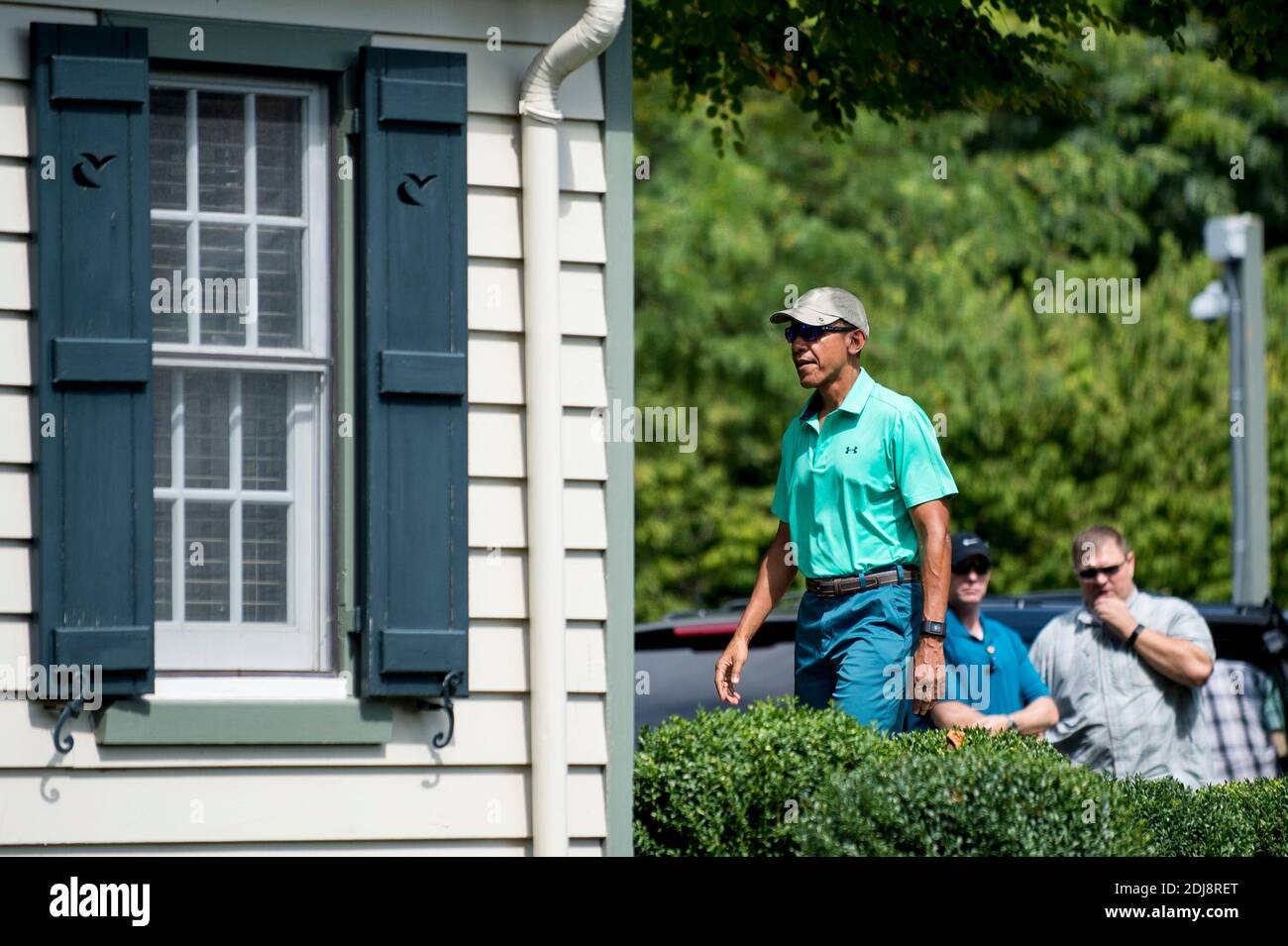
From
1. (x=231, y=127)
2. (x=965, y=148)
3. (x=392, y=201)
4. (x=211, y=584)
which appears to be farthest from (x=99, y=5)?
(x=965, y=148)

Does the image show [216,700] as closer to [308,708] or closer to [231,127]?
[308,708]

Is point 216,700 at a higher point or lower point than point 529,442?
lower

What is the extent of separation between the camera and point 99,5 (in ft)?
20.6

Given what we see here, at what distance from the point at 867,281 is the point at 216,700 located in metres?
15.3

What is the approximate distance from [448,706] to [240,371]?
1.25 meters

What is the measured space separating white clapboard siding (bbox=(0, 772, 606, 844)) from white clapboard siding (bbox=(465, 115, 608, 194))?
1.89m

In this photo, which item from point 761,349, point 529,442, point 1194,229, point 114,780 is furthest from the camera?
point 1194,229

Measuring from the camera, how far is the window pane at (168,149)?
21.2 feet

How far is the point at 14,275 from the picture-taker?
615 cm

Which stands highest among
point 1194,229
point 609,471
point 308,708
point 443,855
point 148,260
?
point 1194,229

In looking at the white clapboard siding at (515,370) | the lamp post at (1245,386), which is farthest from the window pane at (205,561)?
the lamp post at (1245,386)

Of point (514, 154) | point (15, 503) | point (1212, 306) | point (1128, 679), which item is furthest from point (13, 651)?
point (1212, 306)

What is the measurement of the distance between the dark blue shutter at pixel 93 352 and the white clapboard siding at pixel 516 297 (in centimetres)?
104

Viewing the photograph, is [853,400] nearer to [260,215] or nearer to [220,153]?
[260,215]
